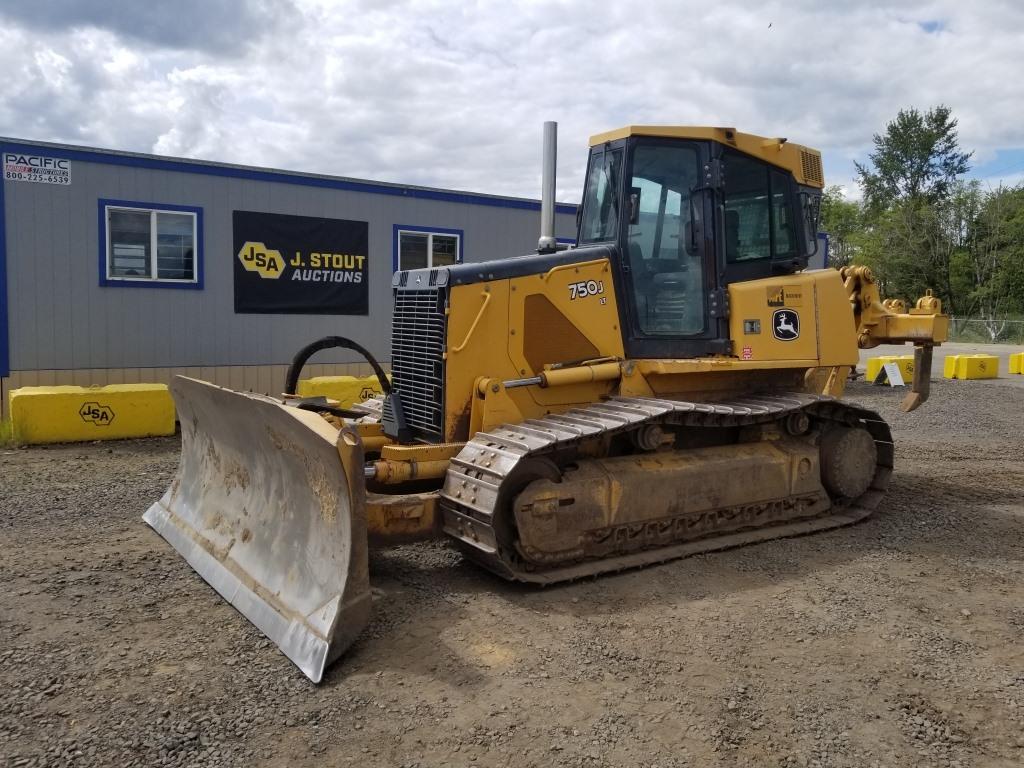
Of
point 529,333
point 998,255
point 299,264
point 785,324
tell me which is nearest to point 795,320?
point 785,324

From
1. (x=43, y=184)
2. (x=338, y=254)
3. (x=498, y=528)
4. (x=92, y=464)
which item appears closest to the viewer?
(x=498, y=528)

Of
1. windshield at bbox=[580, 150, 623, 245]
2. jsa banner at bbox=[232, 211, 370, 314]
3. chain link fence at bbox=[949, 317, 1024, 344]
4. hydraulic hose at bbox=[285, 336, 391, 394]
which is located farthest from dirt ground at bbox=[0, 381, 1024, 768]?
chain link fence at bbox=[949, 317, 1024, 344]

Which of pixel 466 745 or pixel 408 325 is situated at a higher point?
pixel 408 325

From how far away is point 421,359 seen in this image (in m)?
5.92

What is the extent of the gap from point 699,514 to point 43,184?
916cm

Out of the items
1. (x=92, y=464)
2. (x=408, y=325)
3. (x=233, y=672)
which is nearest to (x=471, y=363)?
(x=408, y=325)

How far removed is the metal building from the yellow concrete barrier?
13.2 m

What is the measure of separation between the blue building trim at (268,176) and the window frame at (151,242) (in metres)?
0.50

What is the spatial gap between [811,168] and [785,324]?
1415mm

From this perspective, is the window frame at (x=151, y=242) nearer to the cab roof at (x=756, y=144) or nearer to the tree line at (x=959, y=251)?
the cab roof at (x=756, y=144)

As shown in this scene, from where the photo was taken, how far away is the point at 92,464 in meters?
9.20

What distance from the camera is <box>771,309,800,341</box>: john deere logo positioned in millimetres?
6492

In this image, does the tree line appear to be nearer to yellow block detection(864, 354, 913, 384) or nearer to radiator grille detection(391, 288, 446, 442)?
yellow block detection(864, 354, 913, 384)

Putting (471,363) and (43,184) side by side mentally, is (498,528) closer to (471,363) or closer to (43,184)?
(471,363)
